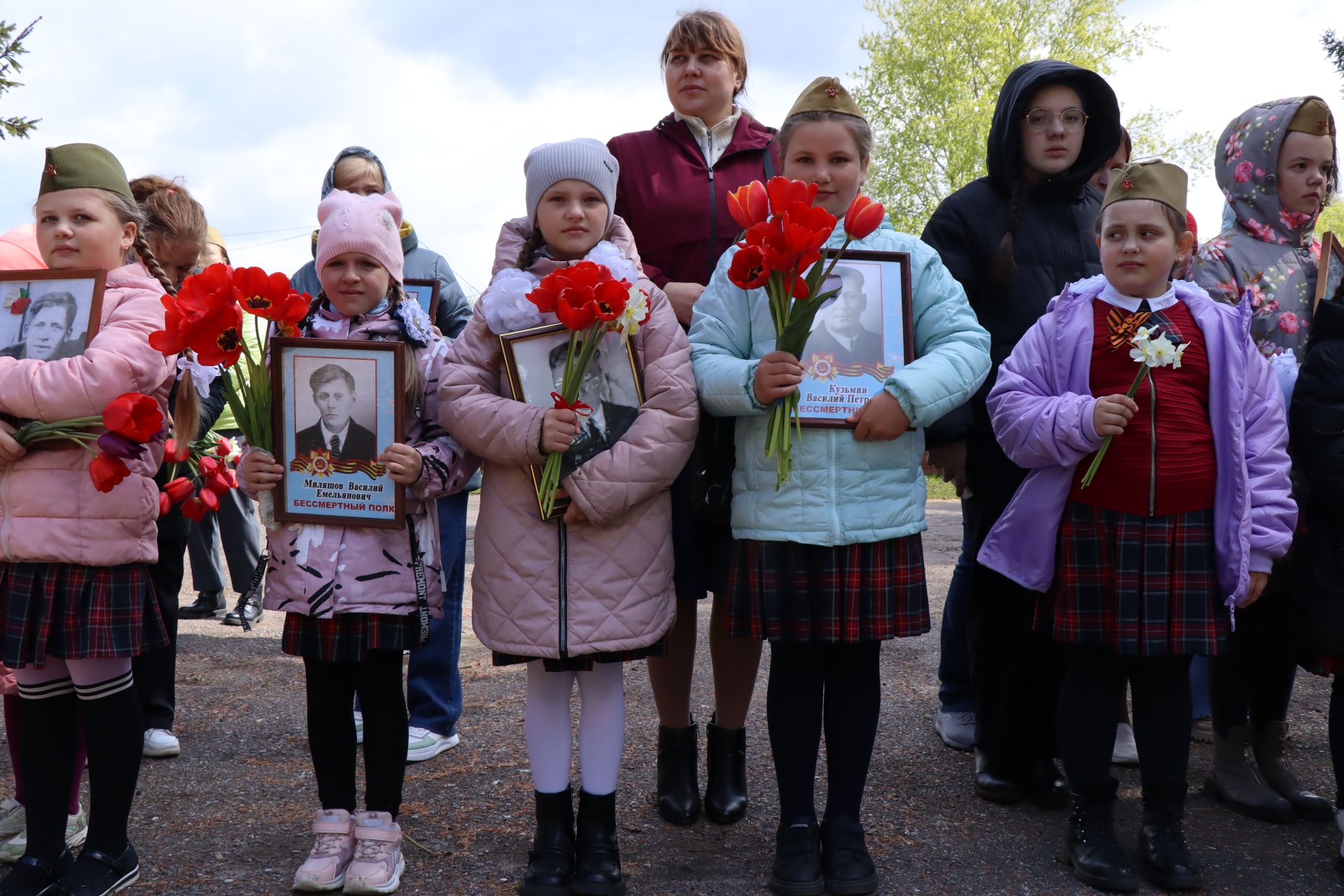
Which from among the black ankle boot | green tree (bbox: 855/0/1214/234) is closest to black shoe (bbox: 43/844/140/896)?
the black ankle boot

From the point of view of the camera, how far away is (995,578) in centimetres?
370

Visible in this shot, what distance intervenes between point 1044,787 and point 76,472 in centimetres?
304

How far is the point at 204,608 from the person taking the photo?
6984 mm

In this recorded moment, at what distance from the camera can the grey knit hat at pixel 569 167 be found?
3.04m

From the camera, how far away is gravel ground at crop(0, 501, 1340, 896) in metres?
3.01

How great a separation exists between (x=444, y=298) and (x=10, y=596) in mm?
2037

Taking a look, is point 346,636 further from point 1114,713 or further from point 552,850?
point 1114,713

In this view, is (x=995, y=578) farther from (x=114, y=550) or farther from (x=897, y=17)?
(x=897, y=17)

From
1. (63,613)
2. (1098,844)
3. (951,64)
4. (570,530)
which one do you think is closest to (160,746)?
(63,613)

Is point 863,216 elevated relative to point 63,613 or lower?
elevated

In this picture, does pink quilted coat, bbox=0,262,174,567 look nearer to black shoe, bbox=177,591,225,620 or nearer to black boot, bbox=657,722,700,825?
black boot, bbox=657,722,700,825

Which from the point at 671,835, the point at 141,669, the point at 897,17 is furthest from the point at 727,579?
the point at 897,17

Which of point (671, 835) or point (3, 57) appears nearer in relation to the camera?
point (671, 835)

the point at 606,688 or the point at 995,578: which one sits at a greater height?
the point at 995,578
